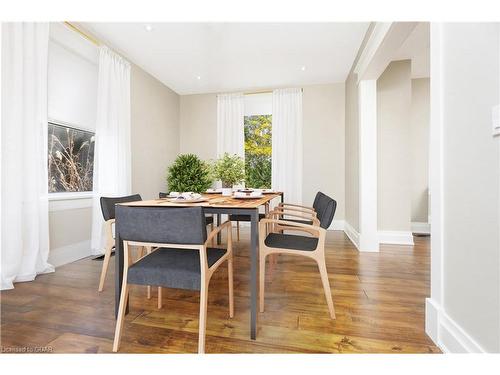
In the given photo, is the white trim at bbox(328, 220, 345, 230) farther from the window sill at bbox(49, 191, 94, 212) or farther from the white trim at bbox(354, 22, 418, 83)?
the window sill at bbox(49, 191, 94, 212)

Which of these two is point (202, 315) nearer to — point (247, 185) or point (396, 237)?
point (396, 237)

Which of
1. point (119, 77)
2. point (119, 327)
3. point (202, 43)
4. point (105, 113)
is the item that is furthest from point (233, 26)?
point (119, 327)

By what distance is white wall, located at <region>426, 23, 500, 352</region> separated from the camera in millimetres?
948

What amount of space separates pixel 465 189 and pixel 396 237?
102 inches

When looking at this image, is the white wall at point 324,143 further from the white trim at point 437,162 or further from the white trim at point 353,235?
the white trim at point 437,162

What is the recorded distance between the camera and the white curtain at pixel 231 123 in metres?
4.73

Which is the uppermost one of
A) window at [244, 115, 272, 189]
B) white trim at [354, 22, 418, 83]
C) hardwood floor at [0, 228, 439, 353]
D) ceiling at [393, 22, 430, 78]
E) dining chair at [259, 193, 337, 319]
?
ceiling at [393, 22, 430, 78]

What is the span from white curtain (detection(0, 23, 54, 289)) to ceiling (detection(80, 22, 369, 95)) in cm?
83

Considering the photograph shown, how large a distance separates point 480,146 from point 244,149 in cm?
401

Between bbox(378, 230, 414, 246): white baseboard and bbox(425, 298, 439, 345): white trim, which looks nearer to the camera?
bbox(425, 298, 439, 345): white trim

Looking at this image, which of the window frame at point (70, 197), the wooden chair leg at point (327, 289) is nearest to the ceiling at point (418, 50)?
the wooden chair leg at point (327, 289)

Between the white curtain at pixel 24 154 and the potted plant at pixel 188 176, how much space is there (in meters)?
1.95

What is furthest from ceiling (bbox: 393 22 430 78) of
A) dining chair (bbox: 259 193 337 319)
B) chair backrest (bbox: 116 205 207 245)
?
chair backrest (bbox: 116 205 207 245)
